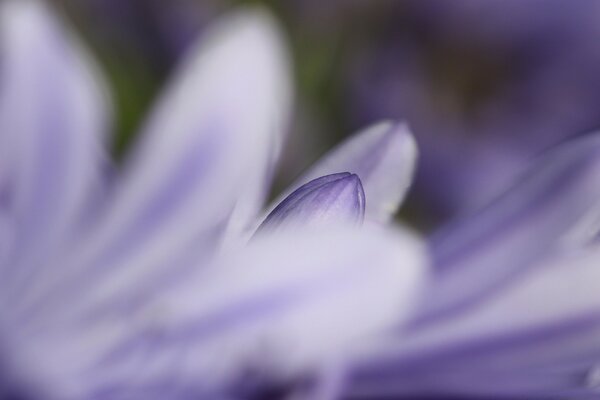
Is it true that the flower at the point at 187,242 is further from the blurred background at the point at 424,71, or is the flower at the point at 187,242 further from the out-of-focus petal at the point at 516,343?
the blurred background at the point at 424,71

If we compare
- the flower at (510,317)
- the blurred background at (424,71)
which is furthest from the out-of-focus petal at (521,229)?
the blurred background at (424,71)

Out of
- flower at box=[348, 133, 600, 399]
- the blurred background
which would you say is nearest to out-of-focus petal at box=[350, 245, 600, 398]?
flower at box=[348, 133, 600, 399]

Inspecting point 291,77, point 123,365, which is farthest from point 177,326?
point 291,77

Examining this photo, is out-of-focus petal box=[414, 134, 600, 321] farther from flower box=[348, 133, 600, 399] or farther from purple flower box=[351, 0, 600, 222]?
purple flower box=[351, 0, 600, 222]

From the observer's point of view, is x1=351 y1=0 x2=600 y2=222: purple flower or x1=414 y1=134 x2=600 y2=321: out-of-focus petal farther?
x1=351 y1=0 x2=600 y2=222: purple flower

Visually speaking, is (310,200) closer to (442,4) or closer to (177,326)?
(177,326)

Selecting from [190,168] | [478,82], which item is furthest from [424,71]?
[190,168]
